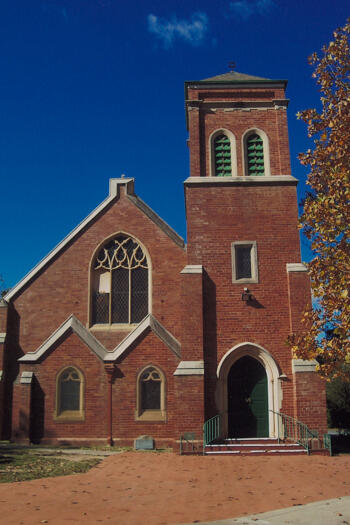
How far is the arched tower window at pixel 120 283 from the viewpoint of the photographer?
21.1 m

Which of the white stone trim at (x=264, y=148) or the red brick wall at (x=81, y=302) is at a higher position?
the white stone trim at (x=264, y=148)

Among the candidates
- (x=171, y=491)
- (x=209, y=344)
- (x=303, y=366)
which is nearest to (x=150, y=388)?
(x=209, y=344)

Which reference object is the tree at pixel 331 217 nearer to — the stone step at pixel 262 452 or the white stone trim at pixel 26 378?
the stone step at pixel 262 452

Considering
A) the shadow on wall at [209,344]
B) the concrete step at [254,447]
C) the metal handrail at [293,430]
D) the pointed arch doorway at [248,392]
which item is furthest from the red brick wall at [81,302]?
the metal handrail at [293,430]

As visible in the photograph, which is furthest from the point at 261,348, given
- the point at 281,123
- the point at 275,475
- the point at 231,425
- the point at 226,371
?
the point at 281,123

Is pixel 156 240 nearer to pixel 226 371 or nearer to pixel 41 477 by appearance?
pixel 226 371

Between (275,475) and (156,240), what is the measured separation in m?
11.5

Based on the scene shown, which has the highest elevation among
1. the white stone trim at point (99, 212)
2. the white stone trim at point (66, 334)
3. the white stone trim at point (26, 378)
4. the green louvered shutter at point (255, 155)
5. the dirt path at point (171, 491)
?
the green louvered shutter at point (255, 155)

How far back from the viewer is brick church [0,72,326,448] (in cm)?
1739

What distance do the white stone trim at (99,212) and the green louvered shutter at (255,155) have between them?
4180 millimetres

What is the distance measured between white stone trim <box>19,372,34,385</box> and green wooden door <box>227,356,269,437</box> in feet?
24.4

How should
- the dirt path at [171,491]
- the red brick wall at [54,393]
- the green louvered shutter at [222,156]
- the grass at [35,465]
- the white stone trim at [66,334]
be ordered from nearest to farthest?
the dirt path at [171,491]
the grass at [35,465]
the red brick wall at [54,393]
the green louvered shutter at [222,156]
the white stone trim at [66,334]

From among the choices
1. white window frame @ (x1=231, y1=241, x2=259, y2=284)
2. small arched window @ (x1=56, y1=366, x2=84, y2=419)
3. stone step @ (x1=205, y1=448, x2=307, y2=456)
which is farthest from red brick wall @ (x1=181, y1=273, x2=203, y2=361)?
small arched window @ (x1=56, y1=366, x2=84, y2=419)

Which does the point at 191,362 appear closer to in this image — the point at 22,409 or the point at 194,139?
the point at 22,409
